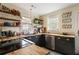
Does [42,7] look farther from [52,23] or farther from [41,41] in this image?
[41,41]

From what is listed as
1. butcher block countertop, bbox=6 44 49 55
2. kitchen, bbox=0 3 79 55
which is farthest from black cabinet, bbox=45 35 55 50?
butcher block countertop, bbox=6 44 49 55

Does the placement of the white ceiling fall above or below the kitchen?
above

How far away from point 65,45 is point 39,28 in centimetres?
51

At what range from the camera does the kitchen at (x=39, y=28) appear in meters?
1.41

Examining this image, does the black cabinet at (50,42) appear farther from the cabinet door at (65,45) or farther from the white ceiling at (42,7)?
the white ceiling at (42,7)

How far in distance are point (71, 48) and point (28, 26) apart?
0.77 metres

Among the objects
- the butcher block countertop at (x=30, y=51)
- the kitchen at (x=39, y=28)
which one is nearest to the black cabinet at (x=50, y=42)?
the kitchen at (x=39, y=28)

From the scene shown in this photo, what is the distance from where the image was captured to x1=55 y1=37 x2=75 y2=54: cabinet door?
1448 mm

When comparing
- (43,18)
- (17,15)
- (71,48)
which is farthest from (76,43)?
(17,15)

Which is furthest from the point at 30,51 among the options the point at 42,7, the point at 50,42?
the point at 42,7

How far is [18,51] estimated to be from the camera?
1440 mm

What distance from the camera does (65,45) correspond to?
150 centimetres

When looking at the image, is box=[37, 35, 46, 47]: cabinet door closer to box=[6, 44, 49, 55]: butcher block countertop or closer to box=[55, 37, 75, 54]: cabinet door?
box=[6, 44, 49, 55]: butcher block countertop
